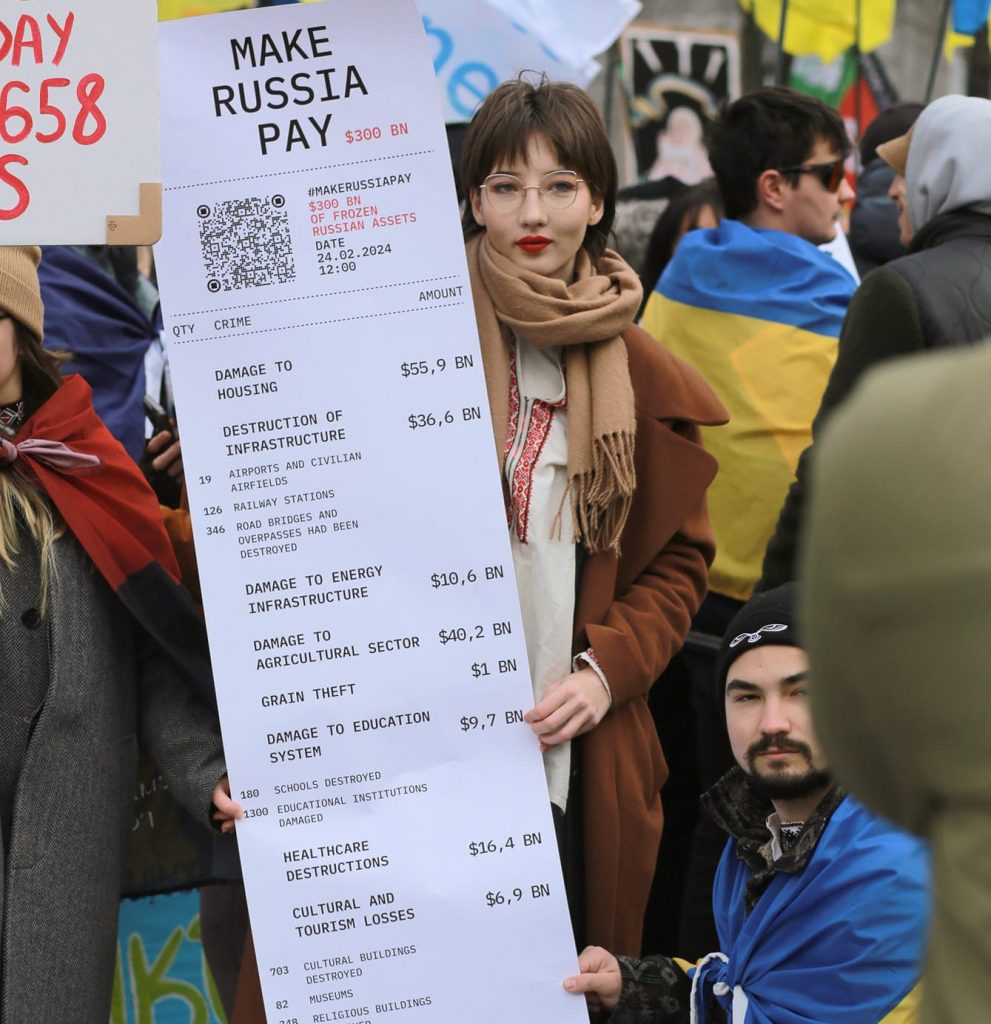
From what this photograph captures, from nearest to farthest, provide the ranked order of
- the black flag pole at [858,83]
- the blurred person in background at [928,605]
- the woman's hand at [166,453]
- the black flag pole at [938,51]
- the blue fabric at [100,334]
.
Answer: the blurred person in background at [928,605], the woman's hand at [166,453], the blue fabric at [100,334], the black flag pole at [858,83], the black flag pole at [938,51]

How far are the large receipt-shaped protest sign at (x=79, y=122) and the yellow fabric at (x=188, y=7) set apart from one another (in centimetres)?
201

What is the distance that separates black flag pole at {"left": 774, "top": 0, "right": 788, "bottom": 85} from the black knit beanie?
13.5ft

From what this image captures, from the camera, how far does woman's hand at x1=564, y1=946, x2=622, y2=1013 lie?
8.95ft

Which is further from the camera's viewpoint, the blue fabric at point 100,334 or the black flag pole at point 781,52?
the black flag pole at point 781,52

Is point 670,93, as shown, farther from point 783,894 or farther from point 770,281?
point 783,894

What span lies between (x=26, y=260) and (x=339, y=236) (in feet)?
1.79

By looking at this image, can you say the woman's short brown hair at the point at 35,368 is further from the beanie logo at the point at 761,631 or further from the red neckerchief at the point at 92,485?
the beanie logo at the point at 761,631

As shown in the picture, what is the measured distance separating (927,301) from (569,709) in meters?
1.00

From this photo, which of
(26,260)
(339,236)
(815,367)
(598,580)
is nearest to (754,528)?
(815,367)

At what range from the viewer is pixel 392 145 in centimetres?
280

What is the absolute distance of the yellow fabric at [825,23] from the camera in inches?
261

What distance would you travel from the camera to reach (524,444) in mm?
2932

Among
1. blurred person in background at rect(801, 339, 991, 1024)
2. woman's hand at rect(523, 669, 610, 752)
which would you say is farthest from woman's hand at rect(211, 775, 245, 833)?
blurred person in background at rect(801, 339, 991, 1024)

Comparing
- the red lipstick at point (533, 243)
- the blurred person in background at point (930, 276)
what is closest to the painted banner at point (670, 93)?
the blurred person in background at point (930, 276)
